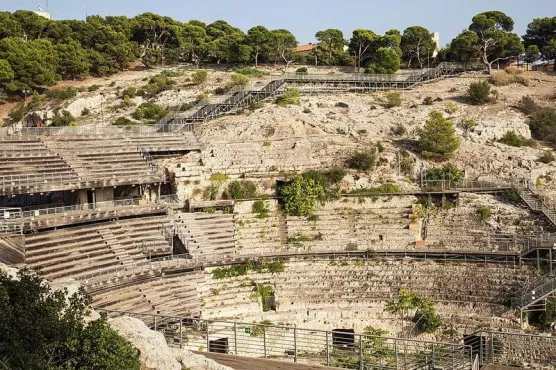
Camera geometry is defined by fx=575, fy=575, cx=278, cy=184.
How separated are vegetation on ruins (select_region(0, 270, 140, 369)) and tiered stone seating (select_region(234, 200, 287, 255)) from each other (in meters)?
18.9

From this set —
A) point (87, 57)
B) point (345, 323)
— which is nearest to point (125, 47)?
point (87, 57)

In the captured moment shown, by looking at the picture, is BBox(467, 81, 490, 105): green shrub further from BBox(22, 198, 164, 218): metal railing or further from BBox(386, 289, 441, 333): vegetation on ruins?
BBox(22, 198, 164, 218): metal railing

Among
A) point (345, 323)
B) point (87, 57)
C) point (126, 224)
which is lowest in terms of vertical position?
point (345, 323)

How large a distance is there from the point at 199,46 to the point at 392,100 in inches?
1040

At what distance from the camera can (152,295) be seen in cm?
2594

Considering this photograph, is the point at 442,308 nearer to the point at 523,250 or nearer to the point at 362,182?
the point at 523,250

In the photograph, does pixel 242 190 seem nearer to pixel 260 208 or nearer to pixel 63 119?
pixel 260 208

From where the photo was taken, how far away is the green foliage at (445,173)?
113 ft

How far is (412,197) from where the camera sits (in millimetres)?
34125

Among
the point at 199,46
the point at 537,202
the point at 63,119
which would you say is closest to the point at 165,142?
the point at 63,119

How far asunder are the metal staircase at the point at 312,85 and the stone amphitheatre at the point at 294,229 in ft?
1.18

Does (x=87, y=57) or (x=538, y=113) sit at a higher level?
(x=87, y=57)

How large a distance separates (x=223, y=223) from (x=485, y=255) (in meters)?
14.0

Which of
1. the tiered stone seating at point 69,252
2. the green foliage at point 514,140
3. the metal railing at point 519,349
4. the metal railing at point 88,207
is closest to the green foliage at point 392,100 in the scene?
the green foliage at point 514,140
